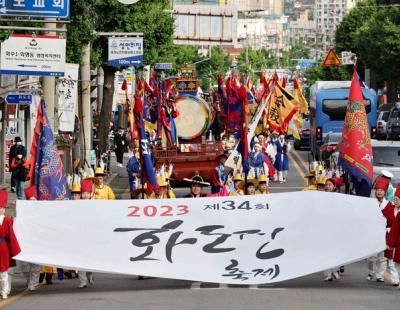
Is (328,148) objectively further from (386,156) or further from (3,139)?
(3,139)

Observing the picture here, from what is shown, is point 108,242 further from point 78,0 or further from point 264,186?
point 78,0

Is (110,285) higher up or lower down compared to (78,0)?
lower down

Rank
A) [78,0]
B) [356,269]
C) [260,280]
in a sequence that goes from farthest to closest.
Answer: [78,0]
[356,269]
[260,280]

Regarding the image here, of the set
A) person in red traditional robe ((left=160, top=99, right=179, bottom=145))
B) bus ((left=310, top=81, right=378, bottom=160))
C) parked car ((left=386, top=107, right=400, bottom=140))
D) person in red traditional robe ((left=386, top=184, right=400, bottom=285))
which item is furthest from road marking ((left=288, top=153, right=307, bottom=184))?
person in red traditional robe ((left=386, top=184, right=400, bottom=285))

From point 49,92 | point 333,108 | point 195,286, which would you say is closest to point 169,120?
point 49,92

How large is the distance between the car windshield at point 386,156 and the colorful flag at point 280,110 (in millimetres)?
12090

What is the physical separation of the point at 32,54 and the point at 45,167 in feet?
28.4

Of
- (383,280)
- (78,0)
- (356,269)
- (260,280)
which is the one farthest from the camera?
(78,0)

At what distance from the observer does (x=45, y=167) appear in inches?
770

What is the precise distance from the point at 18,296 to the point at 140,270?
1.61 meters

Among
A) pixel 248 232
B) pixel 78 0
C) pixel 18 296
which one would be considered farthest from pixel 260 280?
pixel 78 0

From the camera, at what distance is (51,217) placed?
1791 centimetres

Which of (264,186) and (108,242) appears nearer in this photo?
(108,242)

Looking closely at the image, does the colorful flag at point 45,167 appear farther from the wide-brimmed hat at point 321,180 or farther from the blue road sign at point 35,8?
the blue road sign at point 35,8
